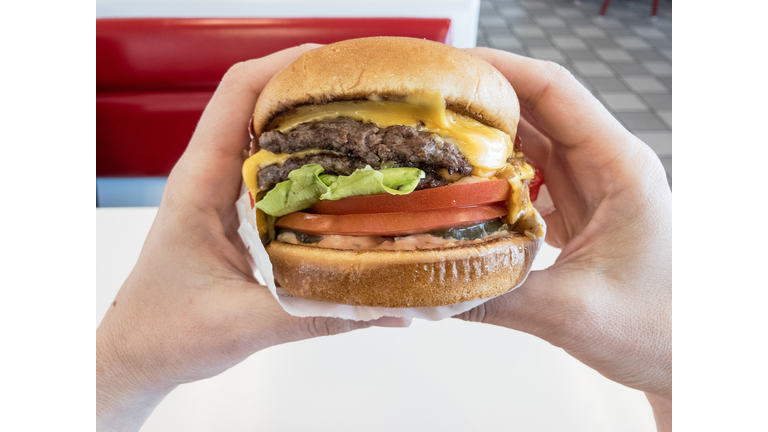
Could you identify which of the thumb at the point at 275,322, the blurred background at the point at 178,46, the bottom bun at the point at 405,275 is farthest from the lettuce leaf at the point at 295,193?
the blurred background at the point at 178,46

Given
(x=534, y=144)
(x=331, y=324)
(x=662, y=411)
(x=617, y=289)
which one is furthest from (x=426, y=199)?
(x=534, y=144)

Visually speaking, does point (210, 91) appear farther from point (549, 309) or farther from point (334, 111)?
point (549, 309)

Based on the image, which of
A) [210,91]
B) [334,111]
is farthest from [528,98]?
[210,91]

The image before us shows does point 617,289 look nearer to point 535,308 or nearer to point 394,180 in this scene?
point 535,308

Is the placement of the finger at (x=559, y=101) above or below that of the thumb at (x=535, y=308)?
above

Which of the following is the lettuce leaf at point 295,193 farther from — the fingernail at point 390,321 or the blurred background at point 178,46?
the blurred background at point 178,46

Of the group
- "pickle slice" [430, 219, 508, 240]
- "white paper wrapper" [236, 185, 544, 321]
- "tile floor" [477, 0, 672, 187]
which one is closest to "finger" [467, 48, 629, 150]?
"pickle slice" [430, 219, 508, 240]
